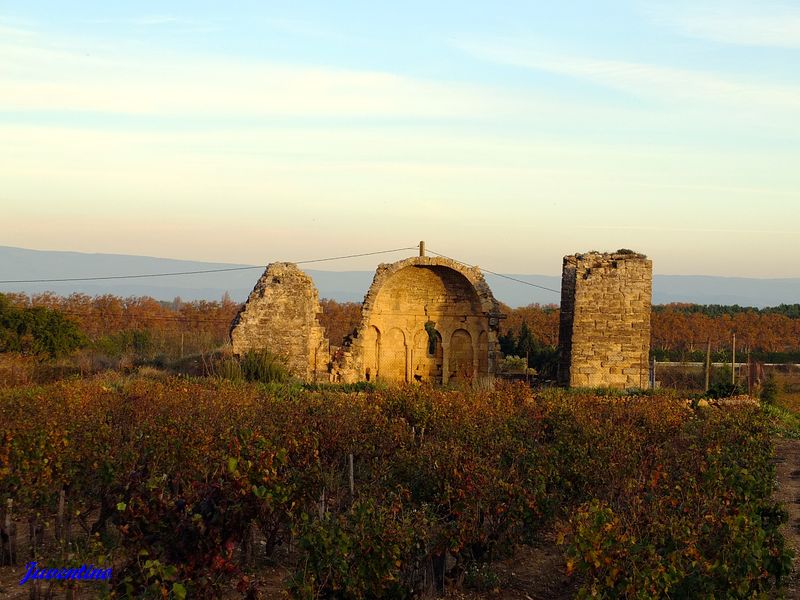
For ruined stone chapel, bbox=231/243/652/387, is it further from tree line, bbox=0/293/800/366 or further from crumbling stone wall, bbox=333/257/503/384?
tree line, bbox=0/293/800/366

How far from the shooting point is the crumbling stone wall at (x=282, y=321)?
20.7 meters

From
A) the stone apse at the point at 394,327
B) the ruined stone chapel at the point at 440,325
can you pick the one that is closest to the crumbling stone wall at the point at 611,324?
the ruined stone chapel at the point at 440,325

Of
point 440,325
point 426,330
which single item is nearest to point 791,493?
point 440,325

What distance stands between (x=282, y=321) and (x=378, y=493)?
12.2 meters

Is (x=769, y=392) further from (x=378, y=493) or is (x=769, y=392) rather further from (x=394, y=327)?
(x=378, y=493)

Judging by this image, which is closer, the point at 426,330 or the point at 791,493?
the point at 791,493

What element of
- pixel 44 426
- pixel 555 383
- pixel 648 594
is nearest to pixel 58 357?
pixel 555 383

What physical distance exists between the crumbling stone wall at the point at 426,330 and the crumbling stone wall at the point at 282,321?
2.32m

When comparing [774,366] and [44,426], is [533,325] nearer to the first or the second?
[774,366]

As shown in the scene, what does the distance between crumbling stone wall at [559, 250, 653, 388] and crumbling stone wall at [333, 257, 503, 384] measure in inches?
139

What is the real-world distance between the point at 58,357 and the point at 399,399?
16497mm

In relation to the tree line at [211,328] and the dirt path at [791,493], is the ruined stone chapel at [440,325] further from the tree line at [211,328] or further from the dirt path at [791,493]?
the tree line at [211,328]

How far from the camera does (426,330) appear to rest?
2369cm

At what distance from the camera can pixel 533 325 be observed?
42.7 meters
